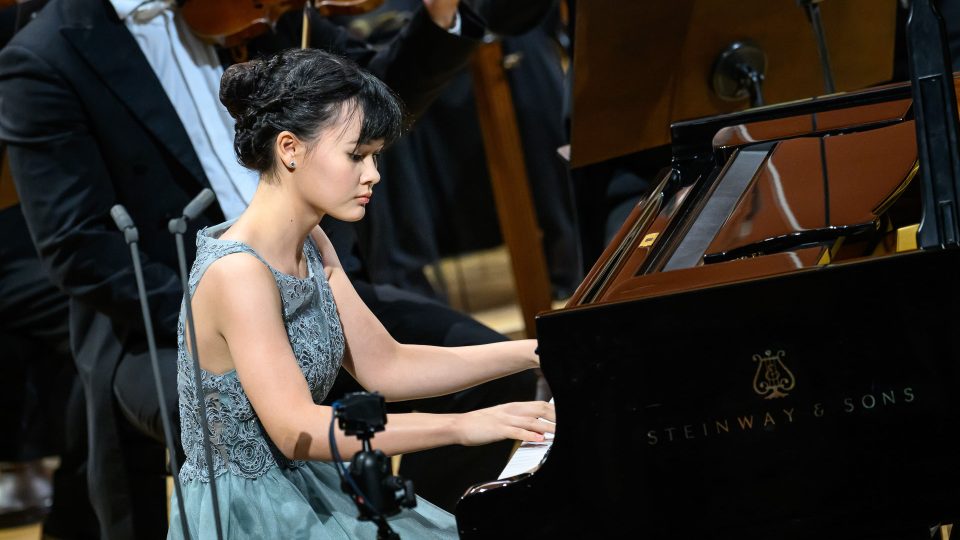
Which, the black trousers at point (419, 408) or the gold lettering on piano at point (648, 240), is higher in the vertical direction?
the gold lettering on piano at point (648, 240)

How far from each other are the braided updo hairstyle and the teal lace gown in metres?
0.18

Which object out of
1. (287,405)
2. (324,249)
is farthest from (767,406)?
(324,249)

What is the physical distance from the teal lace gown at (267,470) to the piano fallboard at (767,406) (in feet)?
1.54

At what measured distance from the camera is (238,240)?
72.2 inches

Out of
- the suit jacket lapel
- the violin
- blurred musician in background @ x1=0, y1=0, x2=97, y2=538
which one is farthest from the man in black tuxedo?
blurred musician in background @ x1=0, y1=0, x2=97, y2=538

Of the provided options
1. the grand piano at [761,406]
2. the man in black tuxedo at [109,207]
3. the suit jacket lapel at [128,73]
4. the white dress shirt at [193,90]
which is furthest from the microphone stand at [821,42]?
the suit jacket lapel at [128,73]

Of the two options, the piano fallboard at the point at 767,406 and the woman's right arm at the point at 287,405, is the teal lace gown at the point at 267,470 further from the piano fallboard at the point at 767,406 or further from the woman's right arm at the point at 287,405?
the piano fallboard at the point at 767,406

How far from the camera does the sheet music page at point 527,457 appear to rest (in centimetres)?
157

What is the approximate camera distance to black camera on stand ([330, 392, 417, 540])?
1464 millimetres

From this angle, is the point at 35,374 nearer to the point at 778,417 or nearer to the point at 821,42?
the point at 821,42

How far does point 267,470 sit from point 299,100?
573mm

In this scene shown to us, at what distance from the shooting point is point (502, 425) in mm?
1655

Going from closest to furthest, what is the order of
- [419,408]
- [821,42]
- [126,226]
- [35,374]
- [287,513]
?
1. [126,226]
2. [287,513]
3. [821,42]
4. [419,408]
5. [35,374]

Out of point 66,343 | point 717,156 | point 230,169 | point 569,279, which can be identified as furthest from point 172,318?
point 569,279
